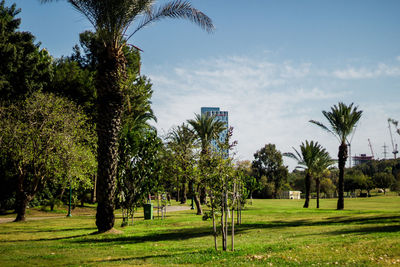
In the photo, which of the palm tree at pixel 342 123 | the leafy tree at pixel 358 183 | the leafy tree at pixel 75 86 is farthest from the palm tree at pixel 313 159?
the leafy tree at pixel 358 183

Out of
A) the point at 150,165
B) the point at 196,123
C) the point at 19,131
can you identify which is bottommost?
the point at 150,165

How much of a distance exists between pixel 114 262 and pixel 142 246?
303 centimetres

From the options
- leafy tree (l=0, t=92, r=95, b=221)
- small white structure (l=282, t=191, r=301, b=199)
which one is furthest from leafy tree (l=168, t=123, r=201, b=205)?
small white structure (l=282, t=191, r=301, b=199)

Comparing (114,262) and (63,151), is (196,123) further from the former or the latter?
A: (114,262)

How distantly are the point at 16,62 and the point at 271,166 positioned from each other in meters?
81.6

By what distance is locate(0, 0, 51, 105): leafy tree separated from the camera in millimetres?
28156

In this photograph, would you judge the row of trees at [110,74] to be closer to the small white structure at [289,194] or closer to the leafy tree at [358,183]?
the leafy tree at [358,183]

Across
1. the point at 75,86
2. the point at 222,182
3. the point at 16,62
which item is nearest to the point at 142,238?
the point at 222,182

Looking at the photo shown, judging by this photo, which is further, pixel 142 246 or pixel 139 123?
pixel 139 123

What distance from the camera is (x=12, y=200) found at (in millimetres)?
31906

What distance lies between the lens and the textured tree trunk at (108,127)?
15922 millimetres

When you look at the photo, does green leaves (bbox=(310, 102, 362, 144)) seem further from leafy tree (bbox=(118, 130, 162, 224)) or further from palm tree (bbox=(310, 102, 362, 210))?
leafy tree (bbox=(118, 130, 162, 224))

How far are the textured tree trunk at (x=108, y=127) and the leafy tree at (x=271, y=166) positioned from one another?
8217 centimetres

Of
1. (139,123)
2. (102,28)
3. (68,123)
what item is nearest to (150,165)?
(102,28)
